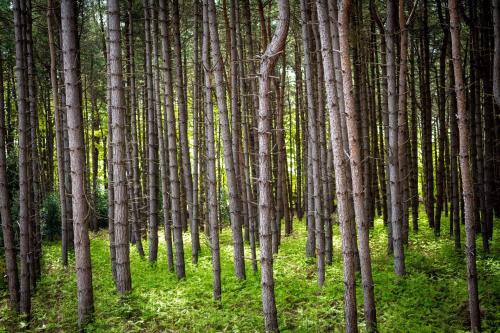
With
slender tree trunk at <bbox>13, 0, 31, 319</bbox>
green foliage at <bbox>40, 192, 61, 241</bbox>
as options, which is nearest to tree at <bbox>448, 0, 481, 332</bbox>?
slender tree trunk at <bbox>13, 0, 31, 319</bbox>

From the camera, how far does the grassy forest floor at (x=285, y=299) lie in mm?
6301

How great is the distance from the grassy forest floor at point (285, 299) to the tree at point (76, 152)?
2.38ft

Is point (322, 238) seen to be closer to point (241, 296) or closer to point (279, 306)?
point (279, 306)

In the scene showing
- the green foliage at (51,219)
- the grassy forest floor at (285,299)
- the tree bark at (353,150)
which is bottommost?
the grassy forest floor at (285,299)

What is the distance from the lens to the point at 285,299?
7.35m

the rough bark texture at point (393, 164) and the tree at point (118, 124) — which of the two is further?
the rough bark texture at point (393, 164)

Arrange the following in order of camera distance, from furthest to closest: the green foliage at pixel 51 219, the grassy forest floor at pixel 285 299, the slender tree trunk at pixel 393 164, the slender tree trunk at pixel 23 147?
the green foliage at pixel 51 219
the slender tree trunk at pixel 393 164
the slender tree trunk at pixel 23 147
the grassy forest floor at pixel 285 299

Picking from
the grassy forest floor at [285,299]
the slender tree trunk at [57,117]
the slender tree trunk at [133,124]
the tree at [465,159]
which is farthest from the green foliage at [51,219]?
the tree at [465,159]

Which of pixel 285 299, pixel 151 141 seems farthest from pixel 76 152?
pixel 285 299

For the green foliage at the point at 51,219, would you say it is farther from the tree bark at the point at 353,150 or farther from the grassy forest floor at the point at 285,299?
the tree bark at the point at 353,150

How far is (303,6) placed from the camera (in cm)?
666

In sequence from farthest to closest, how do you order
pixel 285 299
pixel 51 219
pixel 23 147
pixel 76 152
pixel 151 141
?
pixel 51 219 < pixel 151 141 < pixel 285 299 < pixel 23 147 < pixel 76 152

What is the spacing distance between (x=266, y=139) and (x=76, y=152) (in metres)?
3.19

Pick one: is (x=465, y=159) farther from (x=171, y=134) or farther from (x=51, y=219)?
(x=51, y=219)
